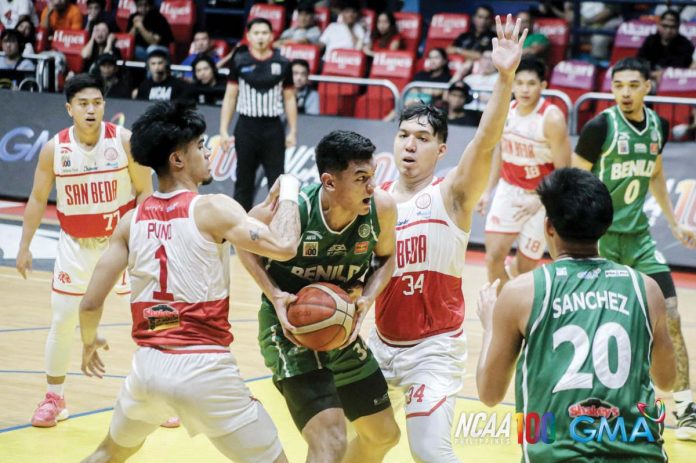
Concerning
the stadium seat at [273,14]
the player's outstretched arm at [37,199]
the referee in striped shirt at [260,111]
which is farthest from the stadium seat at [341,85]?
the player's outstretched arm at [37,199]

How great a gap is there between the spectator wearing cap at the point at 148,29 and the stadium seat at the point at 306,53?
221 centimetres

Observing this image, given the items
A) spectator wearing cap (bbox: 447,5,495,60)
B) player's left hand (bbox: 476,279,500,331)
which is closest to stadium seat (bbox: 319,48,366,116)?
spectator wearing cap (bbox: 447,5,495,60)

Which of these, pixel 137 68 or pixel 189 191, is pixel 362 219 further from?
pixel 137 68

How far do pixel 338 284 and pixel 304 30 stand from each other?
470 inches

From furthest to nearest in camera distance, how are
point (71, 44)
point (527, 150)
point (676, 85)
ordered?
point (71, 44) → point (676, 85) → point (527, 150)

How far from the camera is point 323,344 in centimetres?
461

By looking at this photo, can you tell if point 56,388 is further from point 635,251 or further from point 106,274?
point 635,251

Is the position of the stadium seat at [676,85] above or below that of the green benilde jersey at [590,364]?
above

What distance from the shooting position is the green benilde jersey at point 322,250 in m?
4.75

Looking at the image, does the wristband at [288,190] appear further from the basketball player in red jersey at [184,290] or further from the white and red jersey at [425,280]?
the white and red jersey at [425,280]

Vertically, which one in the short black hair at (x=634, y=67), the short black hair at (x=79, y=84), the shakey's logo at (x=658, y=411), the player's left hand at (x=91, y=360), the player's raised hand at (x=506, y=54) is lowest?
the player's left hand at (x=91, y=360)

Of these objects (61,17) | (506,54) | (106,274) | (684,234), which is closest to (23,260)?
(106,274)

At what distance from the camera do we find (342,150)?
15.2 feet

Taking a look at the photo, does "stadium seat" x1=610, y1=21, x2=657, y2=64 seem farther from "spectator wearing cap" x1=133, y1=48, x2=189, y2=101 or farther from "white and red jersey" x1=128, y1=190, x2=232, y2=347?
"white and red jersey" x1=128, y1=190, x2=232, y2=347
